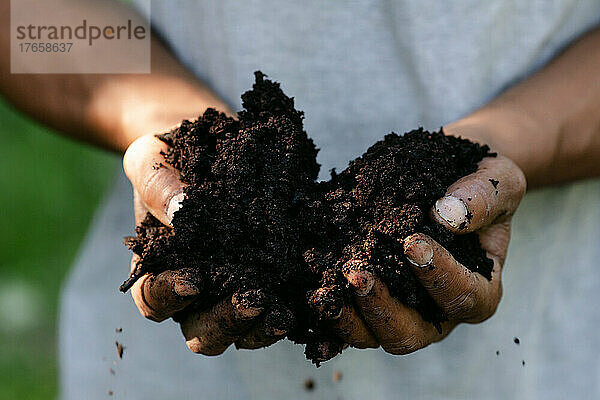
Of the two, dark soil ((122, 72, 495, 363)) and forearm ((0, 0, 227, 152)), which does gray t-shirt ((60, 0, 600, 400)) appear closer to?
forearm ((0, 0, 227, 152))

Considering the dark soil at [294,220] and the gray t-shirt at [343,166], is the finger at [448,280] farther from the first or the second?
the gray t-shirt at [343,166]

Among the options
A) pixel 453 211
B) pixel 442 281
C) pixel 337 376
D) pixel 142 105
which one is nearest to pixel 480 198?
pixel 453 211

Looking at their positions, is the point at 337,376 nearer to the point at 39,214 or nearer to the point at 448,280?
the point at 448,280

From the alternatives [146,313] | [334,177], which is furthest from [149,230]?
[334,177]

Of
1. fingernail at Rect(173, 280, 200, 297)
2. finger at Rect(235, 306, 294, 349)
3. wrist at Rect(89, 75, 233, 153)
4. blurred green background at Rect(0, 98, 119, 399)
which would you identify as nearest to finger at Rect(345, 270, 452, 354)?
finger at Rect(235, 306, 294, 349)

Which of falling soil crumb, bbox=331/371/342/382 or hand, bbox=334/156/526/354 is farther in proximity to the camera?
falling soil crumb, bbox=331/371/342/382

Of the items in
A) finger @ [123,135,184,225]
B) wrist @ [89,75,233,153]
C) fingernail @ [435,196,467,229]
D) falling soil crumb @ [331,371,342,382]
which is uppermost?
wrist @ [89,75,233,153]

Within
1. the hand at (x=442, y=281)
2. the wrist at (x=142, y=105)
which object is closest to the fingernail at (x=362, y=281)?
the hand at (x=442, y=281)
